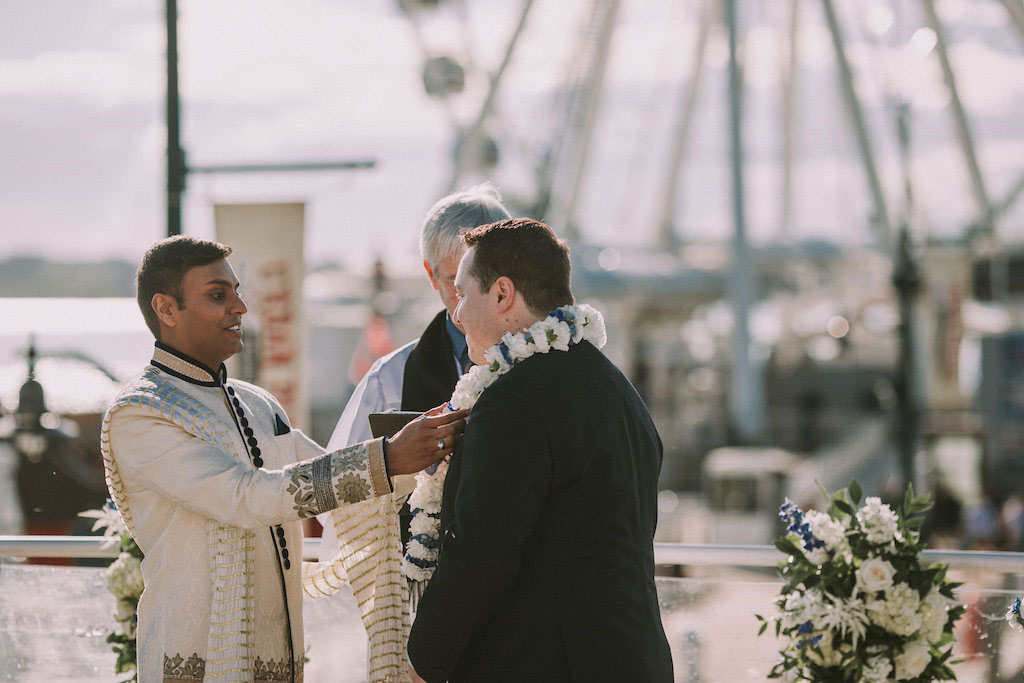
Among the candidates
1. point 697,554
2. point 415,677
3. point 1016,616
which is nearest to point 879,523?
point 1016,616

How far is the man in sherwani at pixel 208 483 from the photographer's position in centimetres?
300

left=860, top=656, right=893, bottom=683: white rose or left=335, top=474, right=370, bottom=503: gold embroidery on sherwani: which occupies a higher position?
left=335, top=474, right=370, bottom=503: gold embroidery on sherwani

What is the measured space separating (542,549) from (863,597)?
1.52 metres

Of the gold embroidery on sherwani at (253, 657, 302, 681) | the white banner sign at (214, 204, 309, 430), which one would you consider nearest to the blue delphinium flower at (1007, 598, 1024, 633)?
the gold embroidery on sherwani at (253, 657, 302, 681)

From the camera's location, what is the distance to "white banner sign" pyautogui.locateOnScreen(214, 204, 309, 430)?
954 centimetres

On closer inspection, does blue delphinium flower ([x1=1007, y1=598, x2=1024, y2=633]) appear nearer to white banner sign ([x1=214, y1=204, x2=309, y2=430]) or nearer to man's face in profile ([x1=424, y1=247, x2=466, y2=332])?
man's face in profile ([x1=424, y1=247, x2=466, y2=332])

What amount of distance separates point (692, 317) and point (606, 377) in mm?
49660

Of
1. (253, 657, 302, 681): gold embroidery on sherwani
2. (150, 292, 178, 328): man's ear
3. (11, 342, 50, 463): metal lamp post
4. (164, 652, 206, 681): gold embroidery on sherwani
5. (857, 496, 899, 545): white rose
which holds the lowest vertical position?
(11, 342, 50, 463): metal lamp post

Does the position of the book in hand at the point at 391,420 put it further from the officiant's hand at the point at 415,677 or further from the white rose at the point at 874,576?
the white rose at the point at 874,576

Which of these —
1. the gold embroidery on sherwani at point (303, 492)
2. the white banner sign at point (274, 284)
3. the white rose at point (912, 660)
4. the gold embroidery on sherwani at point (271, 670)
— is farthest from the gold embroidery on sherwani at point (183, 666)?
the white banner sign at point (274, 284)

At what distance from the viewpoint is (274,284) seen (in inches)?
385

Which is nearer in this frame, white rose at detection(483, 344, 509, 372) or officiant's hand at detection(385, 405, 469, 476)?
white rose at detection(483, 344, 509, 372)

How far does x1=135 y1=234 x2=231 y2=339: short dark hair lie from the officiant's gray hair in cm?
63

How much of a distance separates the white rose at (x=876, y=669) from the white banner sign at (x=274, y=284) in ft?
21.1
